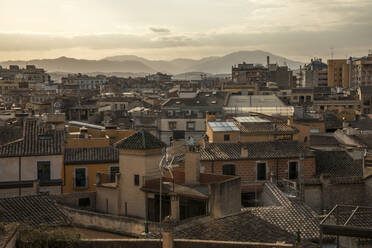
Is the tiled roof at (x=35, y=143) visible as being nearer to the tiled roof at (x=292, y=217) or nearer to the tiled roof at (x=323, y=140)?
the tiled roof at (x=292, y=217)

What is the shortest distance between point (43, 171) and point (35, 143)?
1703mm

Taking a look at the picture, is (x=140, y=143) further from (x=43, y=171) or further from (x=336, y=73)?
(x=336, y=73)

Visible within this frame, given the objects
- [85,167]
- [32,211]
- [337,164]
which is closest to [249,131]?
[337,164]

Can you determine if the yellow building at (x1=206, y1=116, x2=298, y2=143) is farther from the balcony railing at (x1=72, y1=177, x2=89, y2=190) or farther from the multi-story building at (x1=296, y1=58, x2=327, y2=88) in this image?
the multi-story building at (x1=296, y1=58, x2=327, y2=88)

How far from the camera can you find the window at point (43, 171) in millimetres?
30159

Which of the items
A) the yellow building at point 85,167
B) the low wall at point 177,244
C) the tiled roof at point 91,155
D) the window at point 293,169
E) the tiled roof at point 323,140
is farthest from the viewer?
the tiled roof at point 323,140

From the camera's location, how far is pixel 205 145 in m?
35.0

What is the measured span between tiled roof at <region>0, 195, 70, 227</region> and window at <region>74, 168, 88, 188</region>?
34.1 feet

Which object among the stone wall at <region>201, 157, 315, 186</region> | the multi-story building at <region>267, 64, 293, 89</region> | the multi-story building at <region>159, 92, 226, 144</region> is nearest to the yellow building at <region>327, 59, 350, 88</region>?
the multi-story building at <region>267, 64, 293, 89</region>

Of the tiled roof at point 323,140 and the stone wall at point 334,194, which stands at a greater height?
the tiled roof at point 323,140

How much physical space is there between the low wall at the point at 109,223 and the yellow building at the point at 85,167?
7.97 meters

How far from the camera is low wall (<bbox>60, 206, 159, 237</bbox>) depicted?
21359 millimetres

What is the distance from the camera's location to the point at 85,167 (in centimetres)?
3148

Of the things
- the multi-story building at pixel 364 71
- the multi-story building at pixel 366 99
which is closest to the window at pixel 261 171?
the multi-story building at pixel 366 99
